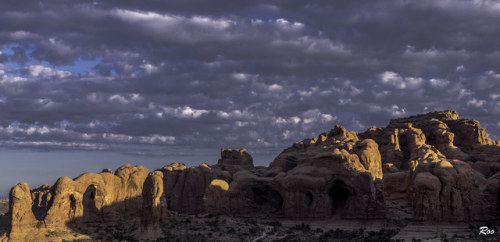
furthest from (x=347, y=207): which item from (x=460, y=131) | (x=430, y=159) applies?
(x=460, y=131)

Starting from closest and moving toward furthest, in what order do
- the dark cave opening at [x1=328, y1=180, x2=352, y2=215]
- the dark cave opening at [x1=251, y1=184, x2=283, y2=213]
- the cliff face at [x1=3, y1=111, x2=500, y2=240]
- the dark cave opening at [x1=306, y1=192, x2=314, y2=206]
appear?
1. the cliff face at [x1=3, y1=111, x2=500, y2=240]
2. the dark cave opening at [x1=328, y1=180, x2=352, y2=215]
3. the dark cave opening at [x1=306, y1=192, x2=314, y2=206]
4. the dark cave opening at [x1=251, y1=184, x2=283, y2=213]

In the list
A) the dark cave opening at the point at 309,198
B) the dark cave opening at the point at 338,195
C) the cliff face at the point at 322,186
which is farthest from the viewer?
the dark cave opening at the point at 309,198

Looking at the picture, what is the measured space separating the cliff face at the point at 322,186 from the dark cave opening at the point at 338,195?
159 millimetres

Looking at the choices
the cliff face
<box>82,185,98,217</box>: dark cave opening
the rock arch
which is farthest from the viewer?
the rock arch

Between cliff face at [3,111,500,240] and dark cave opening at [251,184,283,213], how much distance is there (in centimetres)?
19

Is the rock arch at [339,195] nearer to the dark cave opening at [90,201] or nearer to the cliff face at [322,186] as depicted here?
the cliff face at [322,186]

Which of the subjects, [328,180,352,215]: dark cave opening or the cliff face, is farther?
[328,180,352,215]: dark cave opening

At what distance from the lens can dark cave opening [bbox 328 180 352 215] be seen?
8338cm

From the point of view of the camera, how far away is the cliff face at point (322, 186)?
216ft

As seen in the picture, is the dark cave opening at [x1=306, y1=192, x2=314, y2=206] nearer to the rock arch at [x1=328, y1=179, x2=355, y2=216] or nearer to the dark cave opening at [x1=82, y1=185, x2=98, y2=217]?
the rock arch at [x1=328, y1=179, x2=355, y2=216]

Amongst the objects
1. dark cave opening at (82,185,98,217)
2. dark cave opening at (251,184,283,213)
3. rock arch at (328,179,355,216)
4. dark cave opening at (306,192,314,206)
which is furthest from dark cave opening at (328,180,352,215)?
dark cave opening at (82,185,98,217)

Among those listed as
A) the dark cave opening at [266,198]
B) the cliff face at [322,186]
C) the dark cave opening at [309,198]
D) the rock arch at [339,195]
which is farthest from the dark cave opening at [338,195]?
the dark cave opening at [266,198]

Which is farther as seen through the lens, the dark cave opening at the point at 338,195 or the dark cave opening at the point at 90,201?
the dark cave opening at the point at 338,195

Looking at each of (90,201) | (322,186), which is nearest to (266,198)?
(322,186)
